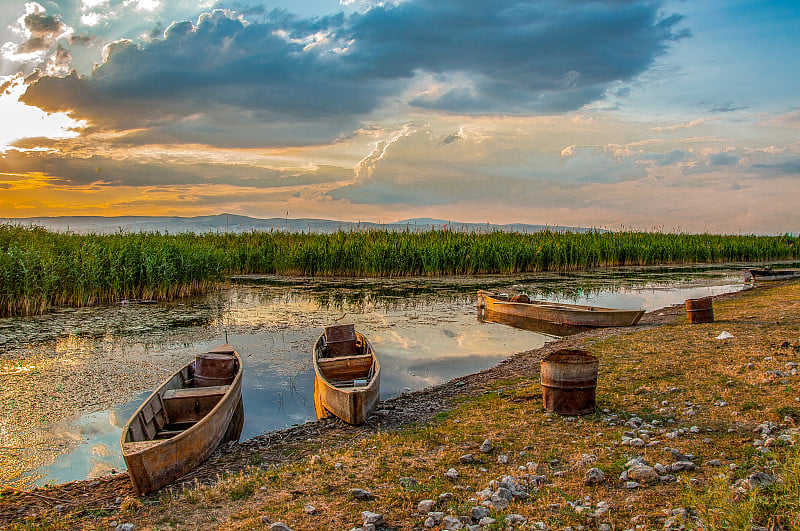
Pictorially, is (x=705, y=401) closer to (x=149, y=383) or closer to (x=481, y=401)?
(x=481, y=401)

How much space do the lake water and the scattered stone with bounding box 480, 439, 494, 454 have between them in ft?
10.2

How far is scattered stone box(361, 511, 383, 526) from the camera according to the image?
4.20 meters

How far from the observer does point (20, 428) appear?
7.43 meters

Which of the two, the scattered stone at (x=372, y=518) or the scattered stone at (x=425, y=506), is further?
the scattered stone at (x=425, y=506)

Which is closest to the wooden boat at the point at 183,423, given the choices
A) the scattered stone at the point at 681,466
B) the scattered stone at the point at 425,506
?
the scattered stone at the point at 425,506

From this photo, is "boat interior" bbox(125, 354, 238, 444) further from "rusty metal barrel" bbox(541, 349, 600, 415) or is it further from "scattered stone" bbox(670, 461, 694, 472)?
"scattered stone" bbox(670, 461, 694, 472)

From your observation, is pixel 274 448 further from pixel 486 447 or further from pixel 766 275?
pixel 766 275

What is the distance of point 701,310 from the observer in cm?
1272

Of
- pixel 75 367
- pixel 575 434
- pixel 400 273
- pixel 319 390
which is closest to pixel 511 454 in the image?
pixel 575 434

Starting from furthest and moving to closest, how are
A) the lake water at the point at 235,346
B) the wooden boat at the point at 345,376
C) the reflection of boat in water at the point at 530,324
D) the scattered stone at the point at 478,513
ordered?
1. the reflection of boat in water at the point at 530,324
2. the lake water at the point at 235,346
3. the wooden boat at the point at 345,376
4. the scattered stone at the point at 478,513

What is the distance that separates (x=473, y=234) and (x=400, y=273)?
6.98m

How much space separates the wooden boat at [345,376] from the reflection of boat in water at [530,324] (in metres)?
6.09

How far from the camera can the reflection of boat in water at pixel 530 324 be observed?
14388 mm

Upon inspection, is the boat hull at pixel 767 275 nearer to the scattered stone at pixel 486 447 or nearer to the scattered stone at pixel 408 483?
the scattered stone at pixel 486 447
